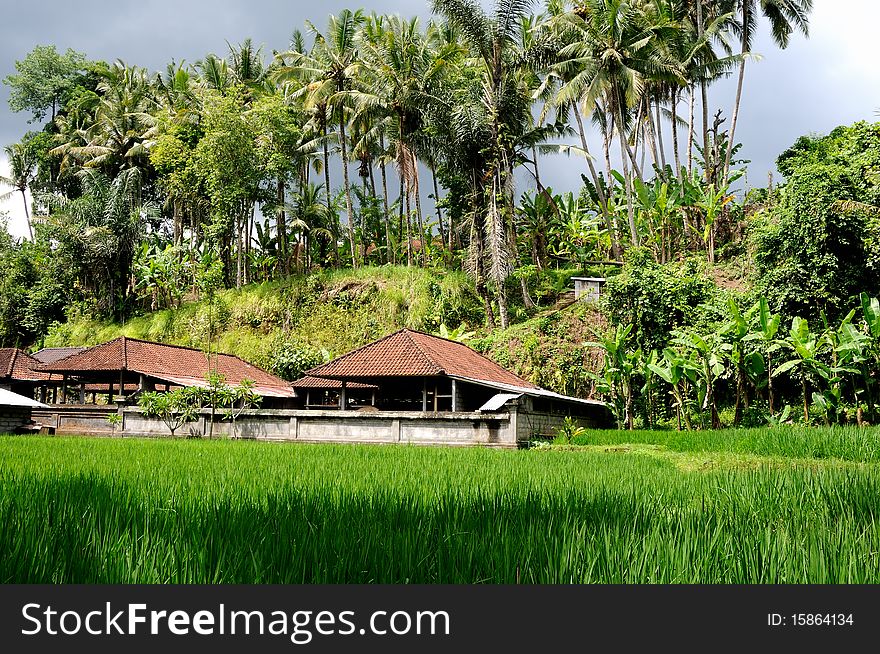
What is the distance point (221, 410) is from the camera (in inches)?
682

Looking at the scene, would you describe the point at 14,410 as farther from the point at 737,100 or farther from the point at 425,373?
the point at 737,100

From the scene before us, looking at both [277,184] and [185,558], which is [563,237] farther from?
[185,558]

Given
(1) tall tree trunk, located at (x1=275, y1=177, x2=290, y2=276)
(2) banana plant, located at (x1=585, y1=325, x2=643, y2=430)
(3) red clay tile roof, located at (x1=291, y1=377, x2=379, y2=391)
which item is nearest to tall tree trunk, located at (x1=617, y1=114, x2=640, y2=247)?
(2) banana plant, located at (x1=585, y1=325, x2=643, y2=430)

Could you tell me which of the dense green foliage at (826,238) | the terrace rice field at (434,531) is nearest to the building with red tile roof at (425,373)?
the dense green foliage at (826,238)

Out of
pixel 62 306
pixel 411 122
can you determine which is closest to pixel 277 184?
pixel 411 122

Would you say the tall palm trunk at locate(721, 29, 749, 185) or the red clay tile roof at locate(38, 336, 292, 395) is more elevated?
the tall palm trunk at locate(721, 29, 749, 185)

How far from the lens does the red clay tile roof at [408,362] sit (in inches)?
709

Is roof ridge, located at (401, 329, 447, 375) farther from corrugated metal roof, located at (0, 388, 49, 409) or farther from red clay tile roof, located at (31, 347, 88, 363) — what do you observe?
red clay tile roof, located at (31, 347, 88, 363)

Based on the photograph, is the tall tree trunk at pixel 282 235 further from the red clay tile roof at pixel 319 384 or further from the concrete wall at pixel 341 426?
the concrete wall at pixel 341 426

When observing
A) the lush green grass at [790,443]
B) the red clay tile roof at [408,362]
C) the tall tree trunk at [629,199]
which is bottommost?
the lush green grass at [790,443]

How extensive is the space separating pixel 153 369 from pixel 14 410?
4.26 metres

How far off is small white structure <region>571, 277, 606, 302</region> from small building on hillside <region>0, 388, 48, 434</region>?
1809 cm

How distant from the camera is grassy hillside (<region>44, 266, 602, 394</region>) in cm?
2519

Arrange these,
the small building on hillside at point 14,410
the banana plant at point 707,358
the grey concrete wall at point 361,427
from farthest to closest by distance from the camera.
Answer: the banana plant at point 707,358 → the small building on hillside at point 14,410 → the grey concrete wall at point 361,427
